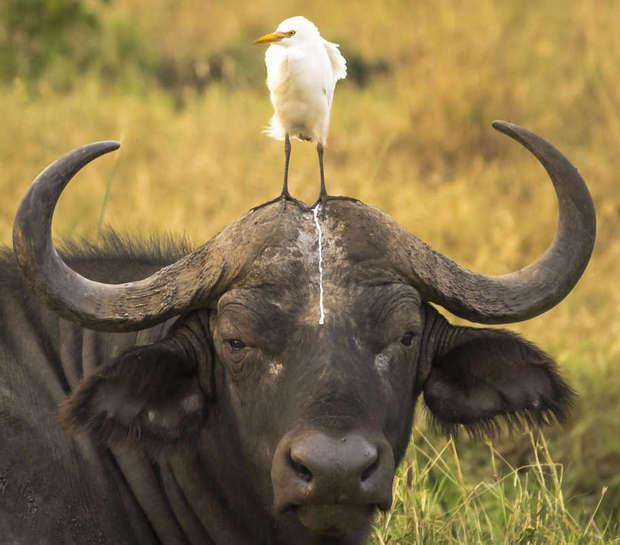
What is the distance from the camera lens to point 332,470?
3.31 metres

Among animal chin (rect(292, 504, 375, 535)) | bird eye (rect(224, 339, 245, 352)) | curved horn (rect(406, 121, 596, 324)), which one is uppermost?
curved horn (rect(406, 121, 596, 324))

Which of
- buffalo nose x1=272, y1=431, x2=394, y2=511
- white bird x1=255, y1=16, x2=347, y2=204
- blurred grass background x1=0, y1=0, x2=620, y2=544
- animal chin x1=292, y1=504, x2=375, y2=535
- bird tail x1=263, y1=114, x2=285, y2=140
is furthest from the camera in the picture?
blurred grass background x1=0, y1=0, x2=620, y2=544

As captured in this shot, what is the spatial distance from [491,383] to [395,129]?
20.3ft

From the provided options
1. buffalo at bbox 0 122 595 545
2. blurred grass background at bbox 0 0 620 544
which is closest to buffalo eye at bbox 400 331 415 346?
buffalo at bbox 0 122 595 545

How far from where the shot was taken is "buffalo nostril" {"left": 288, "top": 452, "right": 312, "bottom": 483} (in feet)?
11.1

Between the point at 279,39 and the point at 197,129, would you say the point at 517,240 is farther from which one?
the point at 279,39

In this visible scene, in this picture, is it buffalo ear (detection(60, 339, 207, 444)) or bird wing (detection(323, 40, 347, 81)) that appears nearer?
buffalo ear (detection(60, 339, 207, 444))

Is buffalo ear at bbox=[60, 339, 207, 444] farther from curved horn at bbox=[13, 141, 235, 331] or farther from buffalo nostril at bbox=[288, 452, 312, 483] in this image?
buffalo nostril at bbox=[288, 452, 312, 483]

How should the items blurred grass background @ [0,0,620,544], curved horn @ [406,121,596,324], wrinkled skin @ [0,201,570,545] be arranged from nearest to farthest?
wrinkled skin @ [0,201,570,545] → curved horn @ [406,121,596,324] → blurred grass background @ [0,0,620,544]

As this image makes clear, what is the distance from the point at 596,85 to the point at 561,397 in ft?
21.9

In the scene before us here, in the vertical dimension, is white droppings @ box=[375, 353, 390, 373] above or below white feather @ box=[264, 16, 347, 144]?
below

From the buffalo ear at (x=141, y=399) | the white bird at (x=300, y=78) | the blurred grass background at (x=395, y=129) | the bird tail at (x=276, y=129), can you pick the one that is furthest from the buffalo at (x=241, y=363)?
the blurred grass background at (x=395, y=129)

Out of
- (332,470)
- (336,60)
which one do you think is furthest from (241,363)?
(336,60)

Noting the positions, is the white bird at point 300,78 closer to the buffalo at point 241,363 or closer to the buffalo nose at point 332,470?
the buffalo at point 241,363
